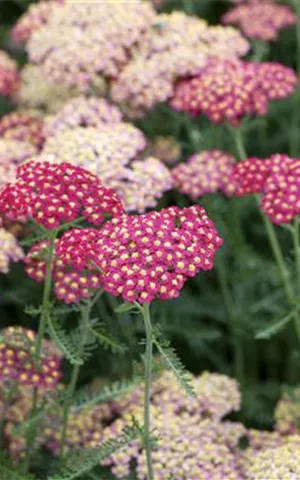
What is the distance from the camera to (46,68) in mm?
5992

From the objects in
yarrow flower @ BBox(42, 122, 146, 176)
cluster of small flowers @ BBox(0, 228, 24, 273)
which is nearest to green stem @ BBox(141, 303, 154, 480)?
cluster of small flowers @ BBox(0, 228, 24, 273)

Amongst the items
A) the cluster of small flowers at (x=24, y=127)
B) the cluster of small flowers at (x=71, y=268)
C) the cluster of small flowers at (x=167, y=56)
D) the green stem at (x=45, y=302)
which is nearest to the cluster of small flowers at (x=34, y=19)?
the cluster of small flowers at (x=24, y=127)

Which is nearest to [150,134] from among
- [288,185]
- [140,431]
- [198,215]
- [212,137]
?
[212,137]

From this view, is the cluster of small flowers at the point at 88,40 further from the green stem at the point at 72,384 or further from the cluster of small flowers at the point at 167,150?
the green stem at the point at 72,384

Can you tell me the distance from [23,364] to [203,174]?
4.95 ft

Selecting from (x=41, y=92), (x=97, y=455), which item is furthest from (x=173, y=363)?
(x=41, y=92)

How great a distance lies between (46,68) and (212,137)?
1.09 meters

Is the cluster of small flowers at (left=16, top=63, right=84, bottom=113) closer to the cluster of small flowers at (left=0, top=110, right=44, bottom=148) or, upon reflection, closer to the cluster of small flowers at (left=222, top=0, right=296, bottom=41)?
the cluster of small flowers at (left=0, top=110, right=44, bottom=148)

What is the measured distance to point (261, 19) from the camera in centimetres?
651

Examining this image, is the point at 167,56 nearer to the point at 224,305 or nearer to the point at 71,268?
the point at 224,305

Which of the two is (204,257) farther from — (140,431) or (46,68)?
(46,68)

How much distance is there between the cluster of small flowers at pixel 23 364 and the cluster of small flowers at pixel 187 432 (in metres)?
0.41

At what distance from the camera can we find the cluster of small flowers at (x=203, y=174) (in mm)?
5359

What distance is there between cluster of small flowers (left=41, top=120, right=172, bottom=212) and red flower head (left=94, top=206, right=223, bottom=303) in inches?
46.9
